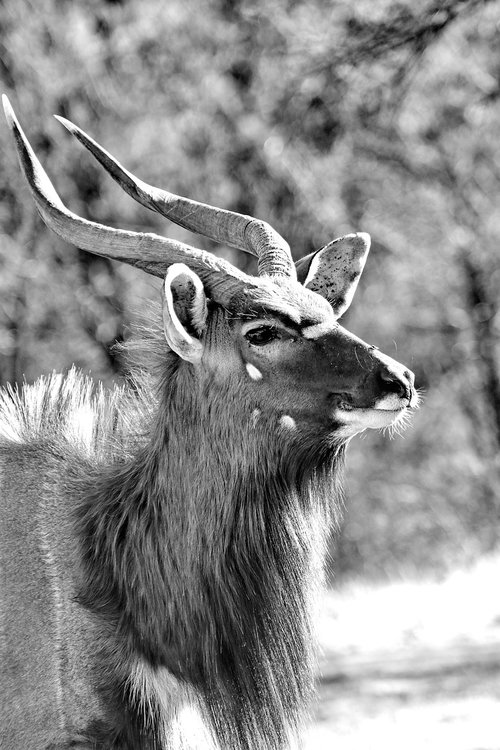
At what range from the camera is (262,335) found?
5145 mm

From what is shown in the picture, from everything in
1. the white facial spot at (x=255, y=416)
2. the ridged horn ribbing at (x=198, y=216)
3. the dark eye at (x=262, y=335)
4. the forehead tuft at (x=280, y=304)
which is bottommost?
the white facial spot at (x=255, y=416)

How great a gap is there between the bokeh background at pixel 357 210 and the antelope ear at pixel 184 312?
3.50m

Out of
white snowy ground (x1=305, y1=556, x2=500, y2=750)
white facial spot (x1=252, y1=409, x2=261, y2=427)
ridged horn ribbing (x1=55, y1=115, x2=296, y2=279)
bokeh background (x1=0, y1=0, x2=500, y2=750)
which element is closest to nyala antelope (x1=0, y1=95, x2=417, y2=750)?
white facial spot (x1=252, y1=409, x2=261, y2=427)

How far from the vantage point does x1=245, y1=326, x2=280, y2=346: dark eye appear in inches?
202

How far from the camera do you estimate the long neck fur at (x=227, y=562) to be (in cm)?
520

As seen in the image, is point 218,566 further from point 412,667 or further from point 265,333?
point 412,667

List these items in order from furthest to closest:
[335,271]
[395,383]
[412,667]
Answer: [412,667] < [335,271] < [395,383]

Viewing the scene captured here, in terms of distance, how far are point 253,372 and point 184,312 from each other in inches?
15.9

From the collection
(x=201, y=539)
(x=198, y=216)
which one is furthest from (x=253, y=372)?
(x=198, y=216)

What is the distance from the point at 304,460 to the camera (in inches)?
204

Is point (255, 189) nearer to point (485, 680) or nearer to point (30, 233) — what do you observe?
point (30, 233)

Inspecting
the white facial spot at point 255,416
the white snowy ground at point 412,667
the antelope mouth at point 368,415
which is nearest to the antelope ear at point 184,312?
the white facial spot at point 255,416

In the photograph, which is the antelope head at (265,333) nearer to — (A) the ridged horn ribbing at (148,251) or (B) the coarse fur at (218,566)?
(A) the ridged horn ribbing at (148,251)

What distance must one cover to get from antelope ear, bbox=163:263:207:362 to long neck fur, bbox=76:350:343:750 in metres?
0.21
